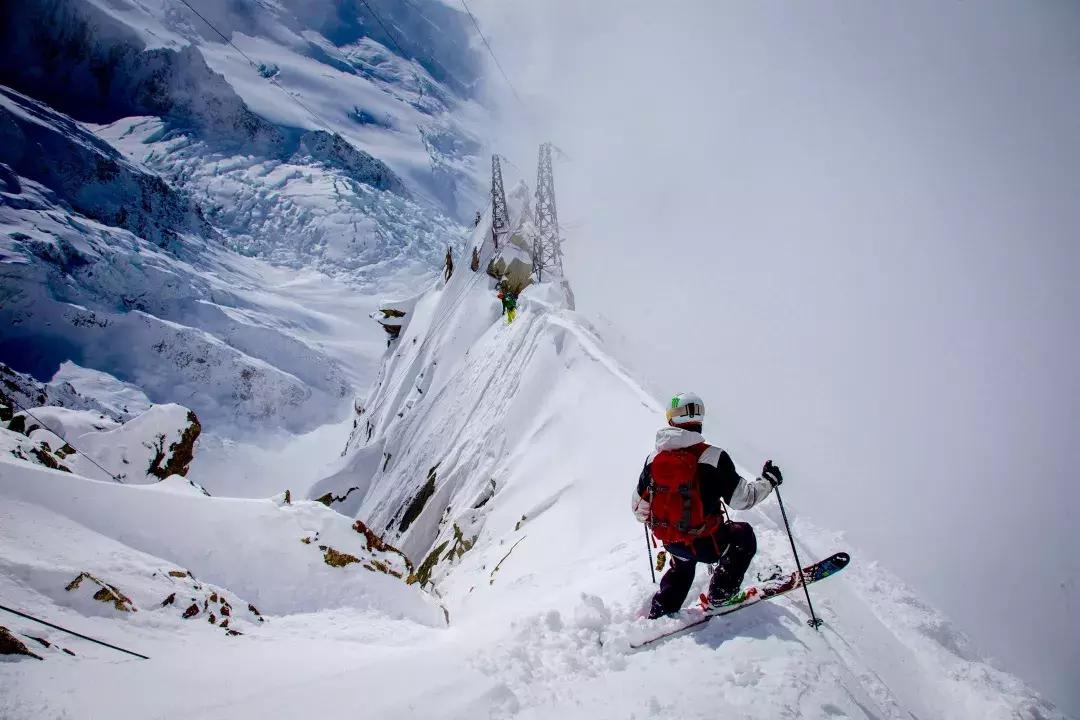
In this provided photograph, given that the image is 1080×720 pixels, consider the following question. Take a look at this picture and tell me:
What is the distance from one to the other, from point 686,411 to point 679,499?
2.47 ft

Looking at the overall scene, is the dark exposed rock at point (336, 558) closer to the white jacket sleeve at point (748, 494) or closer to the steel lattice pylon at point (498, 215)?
the white jacket sleeve at point (748, 494)

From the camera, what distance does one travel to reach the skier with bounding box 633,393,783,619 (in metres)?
3.74

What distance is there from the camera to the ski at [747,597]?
3859 mm

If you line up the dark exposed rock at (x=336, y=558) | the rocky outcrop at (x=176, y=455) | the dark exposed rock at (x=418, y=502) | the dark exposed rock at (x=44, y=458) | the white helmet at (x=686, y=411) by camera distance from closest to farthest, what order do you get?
the white helmet at (x=686, y=411)
the dark exposed rock at (x=336, y=558)
the dark exposed rock at (x=44, y=458)
the rocky outcrop at (x=176, y=455)
the dark exposed rock at (x=418, y=502)

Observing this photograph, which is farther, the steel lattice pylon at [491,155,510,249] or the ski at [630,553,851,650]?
the steel lattice pylon at [491,155,510,249]

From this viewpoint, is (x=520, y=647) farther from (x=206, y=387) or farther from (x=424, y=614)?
(x=206, y=387)

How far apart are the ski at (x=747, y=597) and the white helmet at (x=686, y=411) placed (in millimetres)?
1582

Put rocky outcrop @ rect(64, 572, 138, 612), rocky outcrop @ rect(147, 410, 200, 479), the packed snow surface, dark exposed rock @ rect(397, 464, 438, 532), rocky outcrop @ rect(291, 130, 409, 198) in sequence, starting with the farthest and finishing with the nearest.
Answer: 1. rocky outcrop @ rect(291, 130, 409, 198)
2. dark exposed rock @ rect(397, 464, 438, 532)
3. rocky outcrop @ rect(147, 410, 200, 479)
4. rocky outcrop @ rect(64, 572, 138, 612)
5. the packed snow surface

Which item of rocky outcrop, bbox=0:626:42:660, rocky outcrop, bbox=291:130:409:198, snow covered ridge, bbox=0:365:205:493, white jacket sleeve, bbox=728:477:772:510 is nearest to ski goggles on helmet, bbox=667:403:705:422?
white jacket sleeve, bbox=728:477:772:510

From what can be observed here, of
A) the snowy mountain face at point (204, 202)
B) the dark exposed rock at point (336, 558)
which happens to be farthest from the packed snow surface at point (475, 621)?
the snowy mountain face at point (204, 202)

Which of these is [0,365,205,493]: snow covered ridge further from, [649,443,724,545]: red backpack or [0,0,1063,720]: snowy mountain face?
[649,443,724,545]: red backpack

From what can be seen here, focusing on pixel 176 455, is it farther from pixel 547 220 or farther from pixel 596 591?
pixel 547 220

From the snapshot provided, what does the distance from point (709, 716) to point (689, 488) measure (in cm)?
150

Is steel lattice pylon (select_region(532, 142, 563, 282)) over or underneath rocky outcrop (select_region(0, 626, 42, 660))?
over
